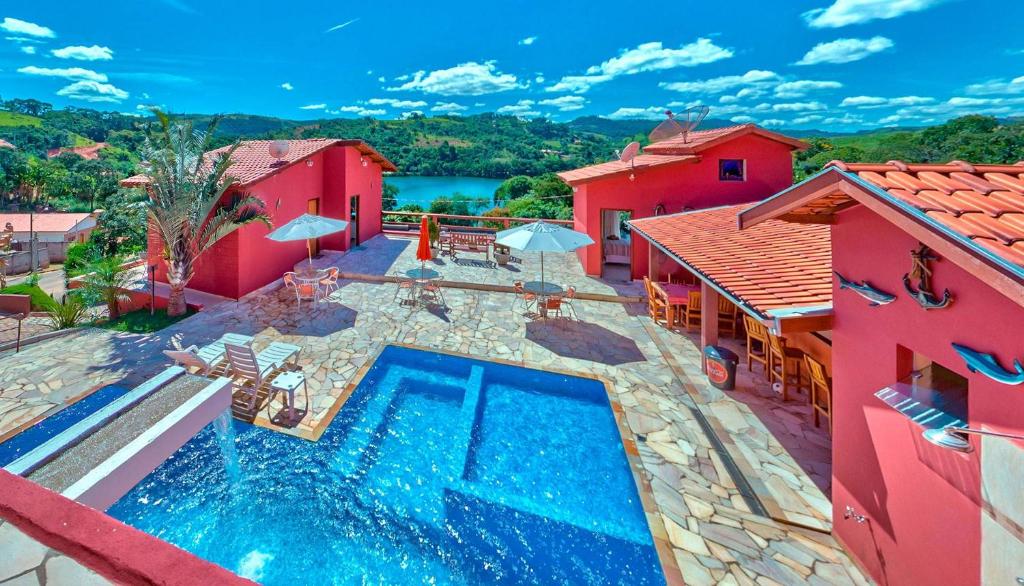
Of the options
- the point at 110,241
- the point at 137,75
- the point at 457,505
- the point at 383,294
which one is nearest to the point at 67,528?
the point at 457,505

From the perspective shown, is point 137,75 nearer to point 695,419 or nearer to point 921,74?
point 695,419

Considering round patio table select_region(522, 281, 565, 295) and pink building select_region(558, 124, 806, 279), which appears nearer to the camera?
round patio table select_region(522, 281, 565, 295)

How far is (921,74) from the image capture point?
52.9 m

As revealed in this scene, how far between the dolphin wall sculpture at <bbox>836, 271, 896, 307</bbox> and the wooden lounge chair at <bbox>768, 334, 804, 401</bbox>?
3.27 m

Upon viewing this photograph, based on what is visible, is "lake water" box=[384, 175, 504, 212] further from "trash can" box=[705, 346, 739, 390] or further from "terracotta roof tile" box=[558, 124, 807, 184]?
"trash can" box=[705, 346, 739, 390]

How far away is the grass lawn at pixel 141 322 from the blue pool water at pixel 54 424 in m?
3.29

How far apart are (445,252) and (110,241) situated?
672 inches

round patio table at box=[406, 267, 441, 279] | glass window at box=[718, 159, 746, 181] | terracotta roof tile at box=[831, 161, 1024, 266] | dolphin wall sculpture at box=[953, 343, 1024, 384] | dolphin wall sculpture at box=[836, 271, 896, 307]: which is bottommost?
dolphin wall sculpture at box=[953, 343, 1024, 384]

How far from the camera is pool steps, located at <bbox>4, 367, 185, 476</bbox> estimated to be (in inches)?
157

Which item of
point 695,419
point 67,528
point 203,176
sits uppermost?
point 203,176

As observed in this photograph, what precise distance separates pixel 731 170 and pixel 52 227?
39.9 metres

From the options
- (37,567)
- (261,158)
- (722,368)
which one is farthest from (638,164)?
(37,567)

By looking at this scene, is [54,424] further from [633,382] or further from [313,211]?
[313,211]

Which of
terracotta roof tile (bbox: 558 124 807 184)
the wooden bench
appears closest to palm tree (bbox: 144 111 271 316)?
the wooden bench
